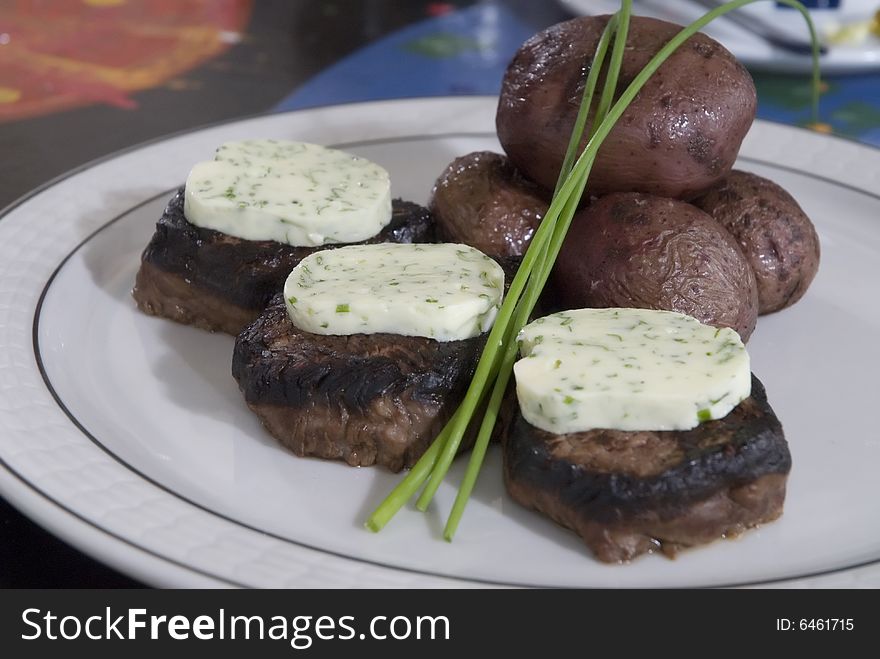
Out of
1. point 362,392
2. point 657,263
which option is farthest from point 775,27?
point 362,392

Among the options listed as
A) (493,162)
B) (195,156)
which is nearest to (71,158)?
(195,156)

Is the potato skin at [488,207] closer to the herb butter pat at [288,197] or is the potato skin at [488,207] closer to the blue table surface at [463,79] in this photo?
the herb butter pat at [288,197]

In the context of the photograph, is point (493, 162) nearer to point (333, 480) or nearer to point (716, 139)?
point (716, 139)

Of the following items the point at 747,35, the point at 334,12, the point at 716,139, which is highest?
the point at 716,139

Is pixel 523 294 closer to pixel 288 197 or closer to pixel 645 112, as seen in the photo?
pixel 645 112

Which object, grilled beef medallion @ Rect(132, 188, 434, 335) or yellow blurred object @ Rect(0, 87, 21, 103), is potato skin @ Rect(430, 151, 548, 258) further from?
yellow blurred object @ Rect(0, 87, 21, 103)

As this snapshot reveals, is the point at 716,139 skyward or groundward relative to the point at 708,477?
skyward

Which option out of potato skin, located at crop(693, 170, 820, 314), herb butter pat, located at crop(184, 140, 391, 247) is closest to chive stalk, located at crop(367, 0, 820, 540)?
potato skin, located at crop(693, 170, 820, 314)
